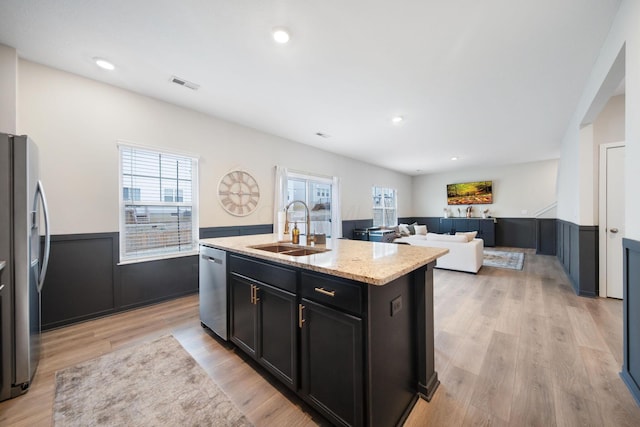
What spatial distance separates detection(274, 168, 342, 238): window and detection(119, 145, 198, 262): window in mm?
1515

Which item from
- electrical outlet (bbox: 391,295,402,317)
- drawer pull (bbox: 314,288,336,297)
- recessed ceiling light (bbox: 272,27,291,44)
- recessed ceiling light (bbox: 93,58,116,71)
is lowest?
electrical outlet (bbox: 391,295,402,317)

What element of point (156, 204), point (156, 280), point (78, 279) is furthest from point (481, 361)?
point (78, 279)

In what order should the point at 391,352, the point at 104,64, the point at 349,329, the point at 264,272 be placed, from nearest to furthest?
the point at 349,329 < the point at 391,352 < the point at 264,272 < the point at 104,64

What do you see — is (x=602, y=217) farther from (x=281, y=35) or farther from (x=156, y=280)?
(x=156, y=280)

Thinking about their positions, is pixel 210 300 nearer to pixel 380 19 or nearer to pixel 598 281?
pixel 380 19

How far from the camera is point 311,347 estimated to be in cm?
144

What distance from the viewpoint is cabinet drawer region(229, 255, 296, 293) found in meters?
1.57

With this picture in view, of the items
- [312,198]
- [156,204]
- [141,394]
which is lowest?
[141,394]

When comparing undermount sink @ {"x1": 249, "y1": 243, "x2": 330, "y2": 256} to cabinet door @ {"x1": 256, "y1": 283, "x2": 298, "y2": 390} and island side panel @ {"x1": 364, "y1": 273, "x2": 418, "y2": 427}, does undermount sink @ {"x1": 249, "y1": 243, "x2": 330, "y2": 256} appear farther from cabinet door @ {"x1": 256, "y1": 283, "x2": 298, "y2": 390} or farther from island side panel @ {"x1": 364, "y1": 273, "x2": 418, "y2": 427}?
island side panel @ {"x1": 364, "y1": 273, "x2": 418, "y2": 427}

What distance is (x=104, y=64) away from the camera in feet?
8.17

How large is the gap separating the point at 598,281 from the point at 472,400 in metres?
3.31

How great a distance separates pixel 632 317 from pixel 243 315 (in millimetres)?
2738

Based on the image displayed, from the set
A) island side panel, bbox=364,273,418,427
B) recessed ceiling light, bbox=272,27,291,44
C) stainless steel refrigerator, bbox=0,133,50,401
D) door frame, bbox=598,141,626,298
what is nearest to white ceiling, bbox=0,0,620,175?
recessed ceiling light, bbox=272,27,291,44

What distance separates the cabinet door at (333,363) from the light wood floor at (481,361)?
7.9 inches
